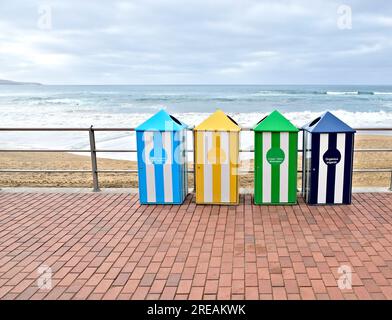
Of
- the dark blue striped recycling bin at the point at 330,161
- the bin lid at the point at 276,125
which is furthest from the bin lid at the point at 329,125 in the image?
the bin lid at the point at 276,125

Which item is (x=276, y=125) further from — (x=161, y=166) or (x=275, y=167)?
(x=161, y=166)

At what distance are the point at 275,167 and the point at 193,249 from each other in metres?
1.92

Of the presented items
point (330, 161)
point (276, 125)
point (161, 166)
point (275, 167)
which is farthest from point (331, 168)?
point (161, 166)

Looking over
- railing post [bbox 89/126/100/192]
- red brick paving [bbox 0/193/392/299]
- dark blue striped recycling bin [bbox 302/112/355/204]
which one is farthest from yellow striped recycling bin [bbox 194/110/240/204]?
railing post [bbox 89/126/100/192]

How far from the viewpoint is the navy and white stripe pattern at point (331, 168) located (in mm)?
5176

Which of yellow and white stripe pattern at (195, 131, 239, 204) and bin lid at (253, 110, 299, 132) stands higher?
bin lid at (253, 110, 299, 132)

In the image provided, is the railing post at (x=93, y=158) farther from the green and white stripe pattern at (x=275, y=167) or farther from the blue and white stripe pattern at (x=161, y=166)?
the green and white stripe pattern at (x=275, y=167)

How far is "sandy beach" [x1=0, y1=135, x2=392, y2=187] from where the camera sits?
342 inches

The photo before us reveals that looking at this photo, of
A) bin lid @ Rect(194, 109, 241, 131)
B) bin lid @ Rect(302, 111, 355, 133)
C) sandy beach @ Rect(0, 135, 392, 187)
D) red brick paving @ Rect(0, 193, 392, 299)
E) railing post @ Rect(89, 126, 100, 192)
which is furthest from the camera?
sandy beach @ Rect(0, 135, 392, 187)

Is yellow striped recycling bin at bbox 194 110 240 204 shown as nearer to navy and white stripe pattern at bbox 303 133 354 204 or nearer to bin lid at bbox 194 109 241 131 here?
bin lid at bbox 194 109 241 131

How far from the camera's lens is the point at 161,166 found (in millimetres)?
5387

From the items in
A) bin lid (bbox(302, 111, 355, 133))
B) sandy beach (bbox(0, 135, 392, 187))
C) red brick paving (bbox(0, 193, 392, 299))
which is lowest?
sandy beach (bbox(0, 135, 392, 187))
